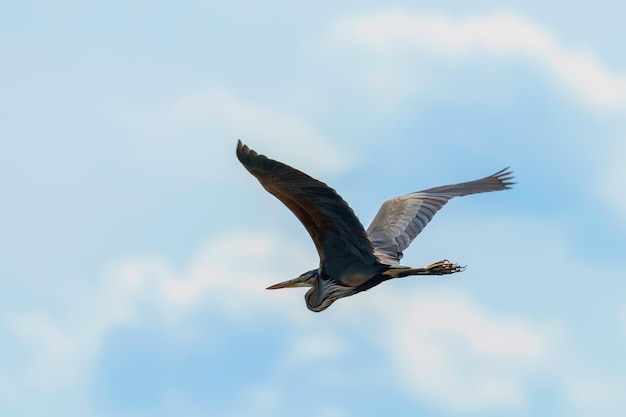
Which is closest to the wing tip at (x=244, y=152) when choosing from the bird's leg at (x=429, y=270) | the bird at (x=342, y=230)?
the bird at (x=342, y=230)

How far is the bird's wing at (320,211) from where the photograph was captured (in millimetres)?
14812

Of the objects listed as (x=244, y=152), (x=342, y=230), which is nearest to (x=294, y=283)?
(x=342, y=230)

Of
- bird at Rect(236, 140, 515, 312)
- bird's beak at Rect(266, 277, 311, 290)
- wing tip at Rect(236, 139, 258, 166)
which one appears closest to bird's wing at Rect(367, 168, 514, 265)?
bird at Rect(236, 140, 515, 312)

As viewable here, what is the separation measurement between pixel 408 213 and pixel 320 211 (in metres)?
4.15

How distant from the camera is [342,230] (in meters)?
16.3

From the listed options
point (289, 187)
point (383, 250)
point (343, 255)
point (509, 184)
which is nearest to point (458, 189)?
point (509, 184)

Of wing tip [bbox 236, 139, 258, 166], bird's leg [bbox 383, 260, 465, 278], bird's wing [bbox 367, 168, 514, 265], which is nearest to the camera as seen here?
wing tip [bbox 236, 139, 258, 166]

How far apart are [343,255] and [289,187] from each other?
1.92 metres

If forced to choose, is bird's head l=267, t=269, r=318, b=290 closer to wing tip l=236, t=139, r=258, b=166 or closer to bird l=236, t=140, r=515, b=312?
bird l=236, t=140, r=515, b=312

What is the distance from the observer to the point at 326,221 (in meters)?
16.2

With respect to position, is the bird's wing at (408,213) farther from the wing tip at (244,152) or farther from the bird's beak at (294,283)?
the wing tip at (244,152)

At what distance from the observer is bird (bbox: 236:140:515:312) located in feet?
49.6

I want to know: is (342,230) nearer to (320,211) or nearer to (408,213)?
(320,211)

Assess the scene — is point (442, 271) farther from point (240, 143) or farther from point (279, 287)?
point (240, 143)
